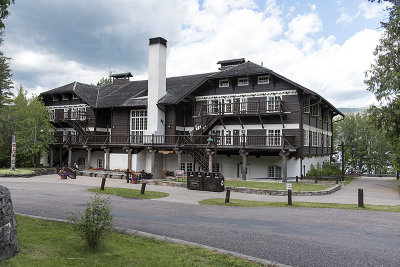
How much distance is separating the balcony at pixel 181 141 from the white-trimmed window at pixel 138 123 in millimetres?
113

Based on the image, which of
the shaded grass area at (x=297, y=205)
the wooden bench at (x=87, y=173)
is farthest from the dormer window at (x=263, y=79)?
the wooden bench at (x=87, y=173)

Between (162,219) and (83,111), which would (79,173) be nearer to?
(83,111)

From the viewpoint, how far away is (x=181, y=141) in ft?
102

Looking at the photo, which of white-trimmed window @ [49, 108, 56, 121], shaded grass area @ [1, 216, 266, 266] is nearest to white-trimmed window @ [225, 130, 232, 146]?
shaded grass area @ [1, 216, 266, 266]

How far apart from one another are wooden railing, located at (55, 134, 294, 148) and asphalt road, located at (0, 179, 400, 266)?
1088cm

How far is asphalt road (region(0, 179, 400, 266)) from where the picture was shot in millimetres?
8211

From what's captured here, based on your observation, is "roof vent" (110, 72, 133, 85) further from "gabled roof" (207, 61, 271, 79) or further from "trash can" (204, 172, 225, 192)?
"trash can" (204, 172, 225, 192)

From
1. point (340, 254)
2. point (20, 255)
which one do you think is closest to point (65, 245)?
point (20, 255)

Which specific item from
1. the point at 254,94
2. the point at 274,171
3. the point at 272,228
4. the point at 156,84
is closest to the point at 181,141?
the point at 156,84

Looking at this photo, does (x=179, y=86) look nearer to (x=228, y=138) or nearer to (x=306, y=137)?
(x=228, y=138)

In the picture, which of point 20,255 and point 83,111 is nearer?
point 20,255

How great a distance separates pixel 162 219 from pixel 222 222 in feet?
7.52

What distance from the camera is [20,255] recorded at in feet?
23.0

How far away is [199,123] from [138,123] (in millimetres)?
7386
